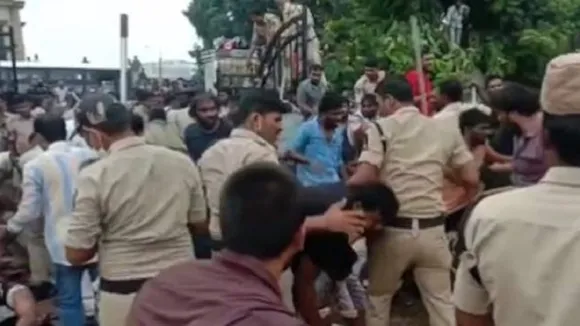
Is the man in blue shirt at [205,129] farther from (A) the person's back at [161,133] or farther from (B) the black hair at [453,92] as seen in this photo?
(B) the black hair at [453,92]

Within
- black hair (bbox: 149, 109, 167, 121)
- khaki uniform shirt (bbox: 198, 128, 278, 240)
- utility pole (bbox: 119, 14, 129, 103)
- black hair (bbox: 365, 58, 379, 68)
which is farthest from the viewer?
black hair (bbox: 365, 58, 379, 68)

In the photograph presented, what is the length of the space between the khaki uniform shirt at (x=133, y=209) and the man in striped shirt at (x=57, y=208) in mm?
1469

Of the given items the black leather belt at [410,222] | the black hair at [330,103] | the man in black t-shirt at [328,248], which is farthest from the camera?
the black hair at [330,103]

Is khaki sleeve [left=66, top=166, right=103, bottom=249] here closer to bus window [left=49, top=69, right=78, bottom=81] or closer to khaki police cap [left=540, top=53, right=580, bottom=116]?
khaki police cap [left=540, top=53, right=580, bottom=116]

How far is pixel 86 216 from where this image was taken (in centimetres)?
552

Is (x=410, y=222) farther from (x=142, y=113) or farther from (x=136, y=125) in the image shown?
(x=142, y=113)

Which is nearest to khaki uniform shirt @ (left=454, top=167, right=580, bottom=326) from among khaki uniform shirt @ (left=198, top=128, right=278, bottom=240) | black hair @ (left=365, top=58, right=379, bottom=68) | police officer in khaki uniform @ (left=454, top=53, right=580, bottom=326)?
police officer in khaki uniform @ (left=454, top=53, right=580, bottom=326)

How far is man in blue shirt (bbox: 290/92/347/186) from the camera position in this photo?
9.38 meters

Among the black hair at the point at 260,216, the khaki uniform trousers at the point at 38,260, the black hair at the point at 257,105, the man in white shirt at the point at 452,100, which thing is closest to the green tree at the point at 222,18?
the man in white shirt at the point at 452,100

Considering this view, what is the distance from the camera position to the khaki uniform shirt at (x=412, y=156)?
6.97 metres

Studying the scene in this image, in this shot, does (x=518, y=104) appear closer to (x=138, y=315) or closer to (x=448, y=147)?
(x=448, y=147)

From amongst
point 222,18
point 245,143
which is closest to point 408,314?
point 245,143

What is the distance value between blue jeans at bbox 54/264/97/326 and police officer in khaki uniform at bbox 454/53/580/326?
4.54 meters

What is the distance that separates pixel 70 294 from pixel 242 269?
4.80m
